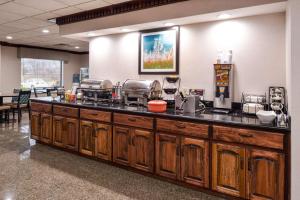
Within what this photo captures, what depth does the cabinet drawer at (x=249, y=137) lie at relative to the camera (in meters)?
2.16

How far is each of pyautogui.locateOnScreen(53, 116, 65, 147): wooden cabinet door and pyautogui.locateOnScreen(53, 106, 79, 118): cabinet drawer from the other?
3.5 inches

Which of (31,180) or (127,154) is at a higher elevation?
(127,154)

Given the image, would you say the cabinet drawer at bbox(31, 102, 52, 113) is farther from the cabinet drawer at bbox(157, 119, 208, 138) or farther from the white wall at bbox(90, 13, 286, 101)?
the cabinet drawer at bbox(157, 119, 208, 138)

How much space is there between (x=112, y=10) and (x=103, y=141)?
81.0 inches

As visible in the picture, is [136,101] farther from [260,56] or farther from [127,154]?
[260,56]

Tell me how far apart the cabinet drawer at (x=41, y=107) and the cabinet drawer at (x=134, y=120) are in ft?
5.35

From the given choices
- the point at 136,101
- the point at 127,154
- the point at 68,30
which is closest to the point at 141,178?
the point at 127,154

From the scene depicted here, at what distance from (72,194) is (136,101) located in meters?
1.57

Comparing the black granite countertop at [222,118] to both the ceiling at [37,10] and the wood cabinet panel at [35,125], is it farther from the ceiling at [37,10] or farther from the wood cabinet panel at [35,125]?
the wood cabinet panel at [35,125]

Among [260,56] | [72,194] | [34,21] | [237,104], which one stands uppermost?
[34,21]

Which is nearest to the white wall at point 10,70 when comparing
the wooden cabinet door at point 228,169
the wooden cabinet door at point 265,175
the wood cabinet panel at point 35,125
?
the wood cabinet panel at point 35,125

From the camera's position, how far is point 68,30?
447 cm

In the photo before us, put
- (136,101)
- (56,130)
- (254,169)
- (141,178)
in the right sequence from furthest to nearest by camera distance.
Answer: (56,130)
(136,101)
(141,178)
(254,169)

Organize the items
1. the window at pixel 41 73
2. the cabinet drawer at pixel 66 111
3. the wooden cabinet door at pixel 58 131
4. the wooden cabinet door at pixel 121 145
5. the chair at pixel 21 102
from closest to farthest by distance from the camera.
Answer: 1. the wooden cabinet door at pixel 121 145
2. the cabinet drawer at pixel 66 111
3. the wooden cabinet door at pixel 58 131
4. the chair at pixel 21 102
5. the window at pixel 41 73
